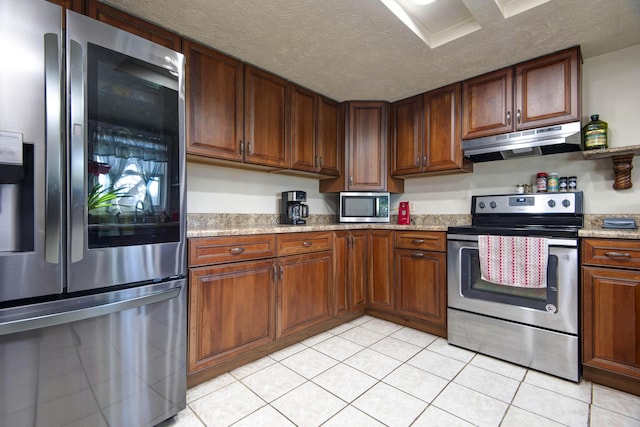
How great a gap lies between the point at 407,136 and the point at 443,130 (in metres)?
0.37

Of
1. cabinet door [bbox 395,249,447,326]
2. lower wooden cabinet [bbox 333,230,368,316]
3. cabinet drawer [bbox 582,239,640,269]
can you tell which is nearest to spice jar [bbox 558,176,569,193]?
cabinet drawer [bbox 582,239,640,269]

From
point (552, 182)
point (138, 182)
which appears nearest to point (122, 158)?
point (138, 182)

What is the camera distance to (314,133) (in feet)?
9.34

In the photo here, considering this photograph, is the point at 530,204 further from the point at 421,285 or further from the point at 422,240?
the point at 421,285

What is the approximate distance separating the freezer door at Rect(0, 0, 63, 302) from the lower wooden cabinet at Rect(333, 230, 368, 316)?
192 centimetres

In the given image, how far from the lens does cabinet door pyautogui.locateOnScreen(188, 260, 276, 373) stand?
1731mm

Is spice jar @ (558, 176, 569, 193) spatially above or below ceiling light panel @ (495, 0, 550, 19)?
below

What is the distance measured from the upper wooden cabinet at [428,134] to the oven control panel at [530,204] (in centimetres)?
40

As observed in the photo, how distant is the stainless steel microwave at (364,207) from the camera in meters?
3.11

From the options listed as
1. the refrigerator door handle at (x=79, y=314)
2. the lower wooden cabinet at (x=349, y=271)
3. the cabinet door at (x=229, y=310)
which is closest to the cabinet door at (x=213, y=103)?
the cabinet door at (x=229, y=310)

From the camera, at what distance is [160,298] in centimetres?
139

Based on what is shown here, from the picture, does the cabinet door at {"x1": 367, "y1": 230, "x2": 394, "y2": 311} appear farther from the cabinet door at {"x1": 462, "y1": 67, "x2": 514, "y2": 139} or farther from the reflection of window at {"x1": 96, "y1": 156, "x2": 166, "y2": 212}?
the reflection of window at {"x1": 96, "y1": 156, "x2": 166, "y2": 212}

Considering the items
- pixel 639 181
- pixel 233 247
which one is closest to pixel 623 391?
pixel 639 181

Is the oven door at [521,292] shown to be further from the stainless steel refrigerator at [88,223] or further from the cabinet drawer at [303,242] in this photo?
the stainless steel refrigerator at [88,223]
